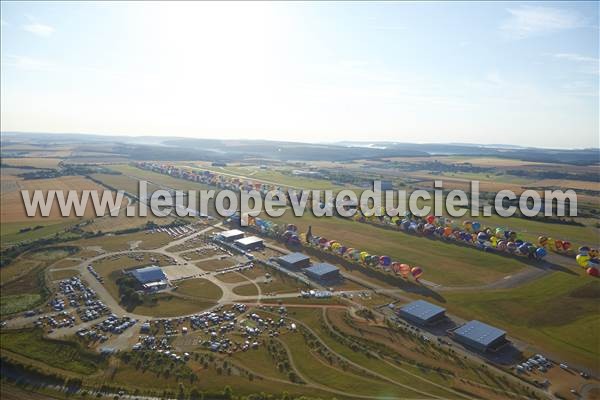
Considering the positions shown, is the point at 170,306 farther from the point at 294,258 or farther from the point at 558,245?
the point at 558,245

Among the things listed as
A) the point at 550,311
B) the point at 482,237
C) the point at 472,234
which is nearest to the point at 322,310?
the point at 550,311

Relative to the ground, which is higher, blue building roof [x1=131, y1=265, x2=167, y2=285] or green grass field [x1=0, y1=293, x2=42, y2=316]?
blue building roof [x1=131, y1=265, x2=167, y2=285]

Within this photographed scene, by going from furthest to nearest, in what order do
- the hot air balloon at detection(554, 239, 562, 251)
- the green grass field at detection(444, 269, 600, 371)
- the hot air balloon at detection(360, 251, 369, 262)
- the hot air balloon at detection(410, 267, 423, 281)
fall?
the hot air balloon at detection(554, 239, 562, 251), the hot air balloon at detection(360, 251, 369, 262), the hot air balloon at detection(410, 267, 423, 281), the green grass field at detection(444, 269, 600, 371)

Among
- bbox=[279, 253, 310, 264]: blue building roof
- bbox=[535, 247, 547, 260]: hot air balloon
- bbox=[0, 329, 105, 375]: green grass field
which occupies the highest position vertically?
bbox=[535, 247, 547, 260]: hot air balloon

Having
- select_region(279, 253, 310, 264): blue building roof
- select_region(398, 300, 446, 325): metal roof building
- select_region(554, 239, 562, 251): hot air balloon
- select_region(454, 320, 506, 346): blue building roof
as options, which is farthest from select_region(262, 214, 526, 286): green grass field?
select_region(454, 320, 506, 346): blue building roof

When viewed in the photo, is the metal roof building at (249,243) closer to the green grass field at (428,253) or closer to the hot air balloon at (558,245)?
the green grass field at (428,253)

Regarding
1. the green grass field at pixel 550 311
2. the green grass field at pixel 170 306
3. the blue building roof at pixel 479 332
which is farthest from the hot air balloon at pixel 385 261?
the green grass field at pixel 170 306

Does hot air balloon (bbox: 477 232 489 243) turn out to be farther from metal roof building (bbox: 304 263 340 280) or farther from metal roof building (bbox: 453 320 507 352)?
metal roof building (bbox: 453 320 507 352)

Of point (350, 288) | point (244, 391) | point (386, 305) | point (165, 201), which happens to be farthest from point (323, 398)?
point (165, 201)
